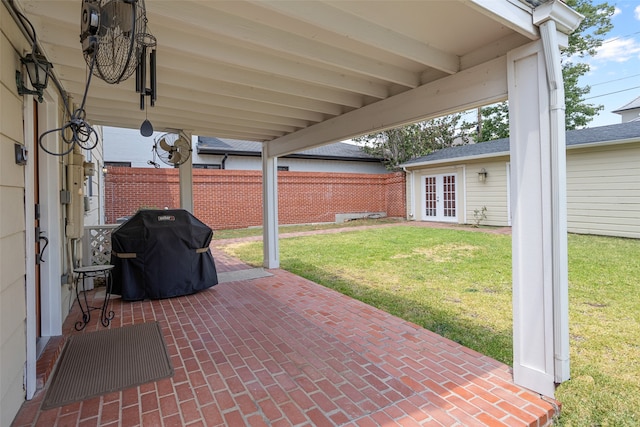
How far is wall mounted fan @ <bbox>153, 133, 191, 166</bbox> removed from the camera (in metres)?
5.02

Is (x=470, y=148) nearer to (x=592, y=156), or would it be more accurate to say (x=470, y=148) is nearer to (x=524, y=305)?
(x=592, y=156)

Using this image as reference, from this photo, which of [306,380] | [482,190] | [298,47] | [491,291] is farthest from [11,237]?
[482,190]

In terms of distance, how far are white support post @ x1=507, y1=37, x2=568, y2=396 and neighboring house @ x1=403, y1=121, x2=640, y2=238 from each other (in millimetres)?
7808

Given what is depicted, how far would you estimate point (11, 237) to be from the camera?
191 centimetres

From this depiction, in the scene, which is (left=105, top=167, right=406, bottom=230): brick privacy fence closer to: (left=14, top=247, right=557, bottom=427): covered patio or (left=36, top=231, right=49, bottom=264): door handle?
(left=14, top=247, right=557, bottom=427): covered patio

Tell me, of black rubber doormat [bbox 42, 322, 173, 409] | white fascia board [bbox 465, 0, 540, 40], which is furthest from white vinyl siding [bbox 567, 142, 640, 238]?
black rubber doormat [bbox 42, 322, 173, 409]

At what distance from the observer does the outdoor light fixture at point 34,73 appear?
82.3 inches

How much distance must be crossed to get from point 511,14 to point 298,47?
1.43 meters

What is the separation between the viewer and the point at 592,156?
28.1 feet

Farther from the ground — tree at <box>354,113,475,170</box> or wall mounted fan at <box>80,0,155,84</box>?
tree at <box>354,113,475,170</box>

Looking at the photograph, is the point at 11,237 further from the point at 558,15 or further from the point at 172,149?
the point at 558,15

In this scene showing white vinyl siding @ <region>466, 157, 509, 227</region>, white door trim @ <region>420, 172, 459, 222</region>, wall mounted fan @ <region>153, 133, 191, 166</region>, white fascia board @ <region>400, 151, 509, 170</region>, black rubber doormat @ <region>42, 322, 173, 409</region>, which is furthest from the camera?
white door trim @ <region>420, 172, 459, 222</region>

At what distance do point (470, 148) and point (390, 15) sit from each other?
446 inches

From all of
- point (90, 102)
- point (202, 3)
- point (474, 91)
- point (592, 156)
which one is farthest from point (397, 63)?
point (592, 156)
